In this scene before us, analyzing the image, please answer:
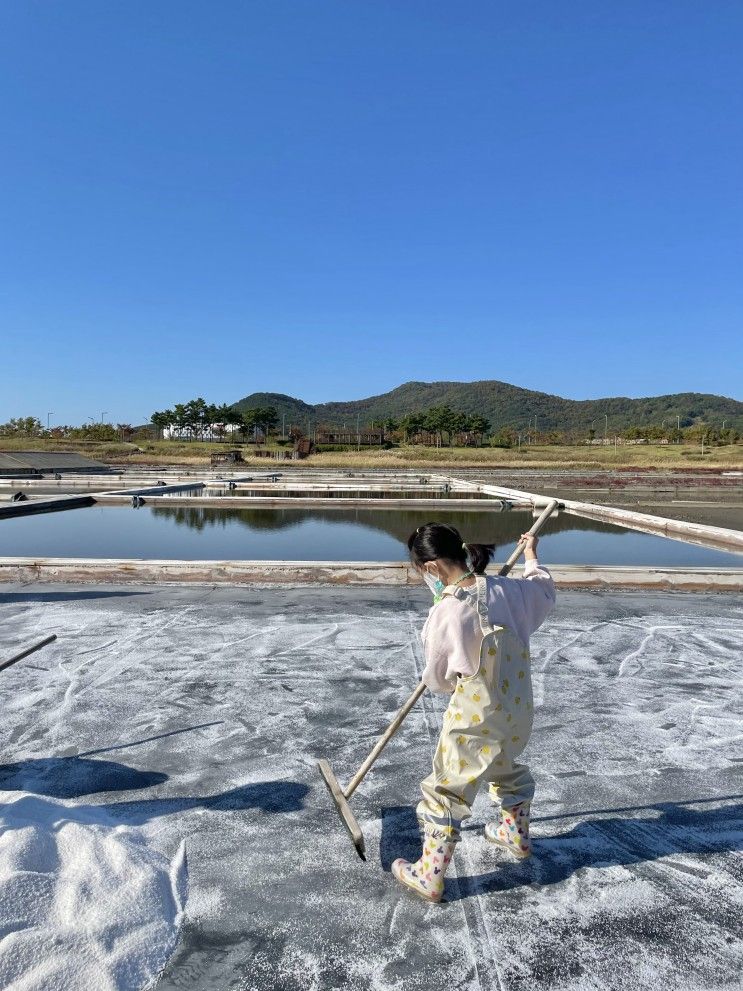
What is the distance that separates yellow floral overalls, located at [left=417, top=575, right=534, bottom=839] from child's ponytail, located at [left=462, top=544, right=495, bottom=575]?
0.07 metres

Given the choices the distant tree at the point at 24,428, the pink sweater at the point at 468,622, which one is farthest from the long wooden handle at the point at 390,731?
the distant tree at the point at 24,428

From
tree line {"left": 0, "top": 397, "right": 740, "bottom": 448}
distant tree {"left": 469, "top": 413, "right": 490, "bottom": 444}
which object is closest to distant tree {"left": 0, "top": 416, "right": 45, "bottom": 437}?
tree line {"left": 0, "top": 397, "right": 740, "bottom": 448}

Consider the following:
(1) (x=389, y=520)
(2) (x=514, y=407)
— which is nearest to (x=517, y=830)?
(1) (x=389, y=520)

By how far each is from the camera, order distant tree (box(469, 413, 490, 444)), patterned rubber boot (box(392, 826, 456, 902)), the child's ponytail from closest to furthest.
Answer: patterned rubber boot (box(392, 826, 456, 902)), the child's ponytail, distant tree (box(469, 413, 490, 444))

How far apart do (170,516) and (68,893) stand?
12793 mm

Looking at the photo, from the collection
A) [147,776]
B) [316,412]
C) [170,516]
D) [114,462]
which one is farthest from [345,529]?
[316,412]

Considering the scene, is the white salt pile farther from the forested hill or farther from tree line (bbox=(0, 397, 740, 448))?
the forested hill

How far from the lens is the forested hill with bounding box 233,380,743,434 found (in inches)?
4828

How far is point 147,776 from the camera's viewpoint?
8.93 feet

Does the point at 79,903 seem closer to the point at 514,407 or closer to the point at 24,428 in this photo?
the point at 24,428

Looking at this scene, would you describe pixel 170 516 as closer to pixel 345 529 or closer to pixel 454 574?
pixel 345 529

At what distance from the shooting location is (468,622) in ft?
6.40

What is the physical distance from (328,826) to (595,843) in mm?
917

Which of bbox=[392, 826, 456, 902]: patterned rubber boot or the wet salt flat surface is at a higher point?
bbox=[392, 826, 456, 902]: patterned rubber boot
